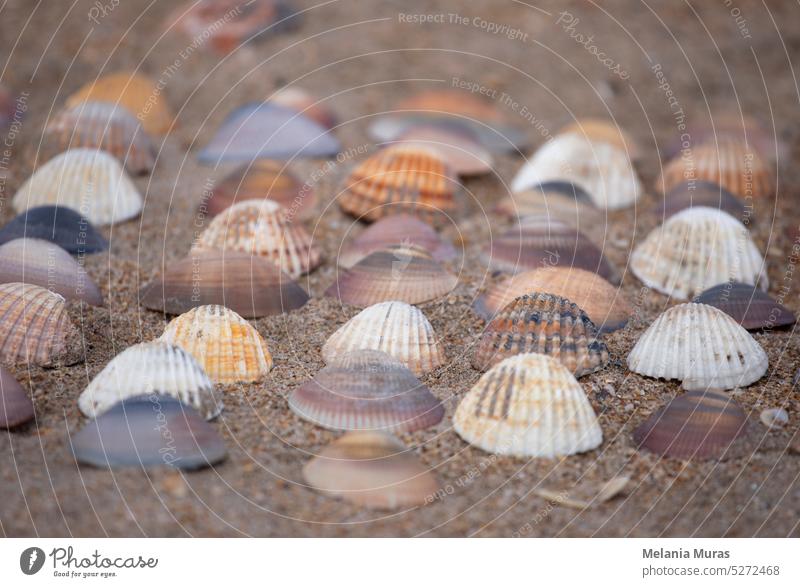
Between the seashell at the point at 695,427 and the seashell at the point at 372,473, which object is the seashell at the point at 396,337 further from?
the seashell at the point at 695,427

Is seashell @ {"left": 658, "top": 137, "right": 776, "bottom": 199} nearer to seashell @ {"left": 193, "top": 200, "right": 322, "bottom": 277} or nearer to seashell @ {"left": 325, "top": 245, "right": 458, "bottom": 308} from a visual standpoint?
seashell @ {"left": 325, "top": 245, "right": 458, "bottom": 308}

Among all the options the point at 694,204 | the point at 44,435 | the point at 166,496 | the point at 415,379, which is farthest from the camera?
the point at 694,204

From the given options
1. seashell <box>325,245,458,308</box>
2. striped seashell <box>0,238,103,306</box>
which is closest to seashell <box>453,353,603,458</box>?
seashell <box>325,245,458,308</box>

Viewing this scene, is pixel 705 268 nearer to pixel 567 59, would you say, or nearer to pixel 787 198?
pixel 787 198

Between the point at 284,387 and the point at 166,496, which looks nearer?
the point at 166,496

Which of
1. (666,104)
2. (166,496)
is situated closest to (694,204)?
(666,104)

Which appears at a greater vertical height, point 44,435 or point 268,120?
point 268,120
